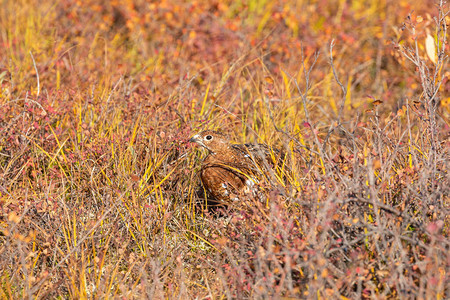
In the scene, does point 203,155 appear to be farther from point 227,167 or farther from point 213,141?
point 227,167

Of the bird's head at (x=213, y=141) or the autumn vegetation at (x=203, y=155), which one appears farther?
the bird's head at (x=213, y=141)

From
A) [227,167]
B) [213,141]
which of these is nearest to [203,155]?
[213,141]

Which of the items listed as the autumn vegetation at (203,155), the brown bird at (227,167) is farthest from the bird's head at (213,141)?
the autumn vegetation at (203,155)

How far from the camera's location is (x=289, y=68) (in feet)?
20.5

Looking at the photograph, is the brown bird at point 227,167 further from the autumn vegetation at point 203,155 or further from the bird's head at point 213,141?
the autumn vegetation at point 203,155

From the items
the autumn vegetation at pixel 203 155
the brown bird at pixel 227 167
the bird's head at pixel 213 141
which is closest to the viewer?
the autumn vegetation at pixel 203 155

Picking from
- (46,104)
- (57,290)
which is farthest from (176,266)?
(46,104)

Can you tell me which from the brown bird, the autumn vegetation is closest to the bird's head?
the brown bird

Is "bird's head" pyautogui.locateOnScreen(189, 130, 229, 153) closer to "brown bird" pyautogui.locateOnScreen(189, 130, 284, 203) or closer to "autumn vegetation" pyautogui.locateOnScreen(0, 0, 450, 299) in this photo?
"brown bird" pyautogui.locateOnScreen(189, 130, 284, 203)

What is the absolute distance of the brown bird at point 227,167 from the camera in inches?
157

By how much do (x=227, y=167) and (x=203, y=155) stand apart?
1.84 feet

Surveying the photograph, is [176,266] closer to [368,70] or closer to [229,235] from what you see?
[229,235]

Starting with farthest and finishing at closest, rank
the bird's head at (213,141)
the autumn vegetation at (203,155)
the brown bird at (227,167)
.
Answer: the bird's head at (213,141)
the brown bird at (227,167)
the autumn vegetation at (203,155)

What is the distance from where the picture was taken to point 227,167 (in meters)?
4.11
